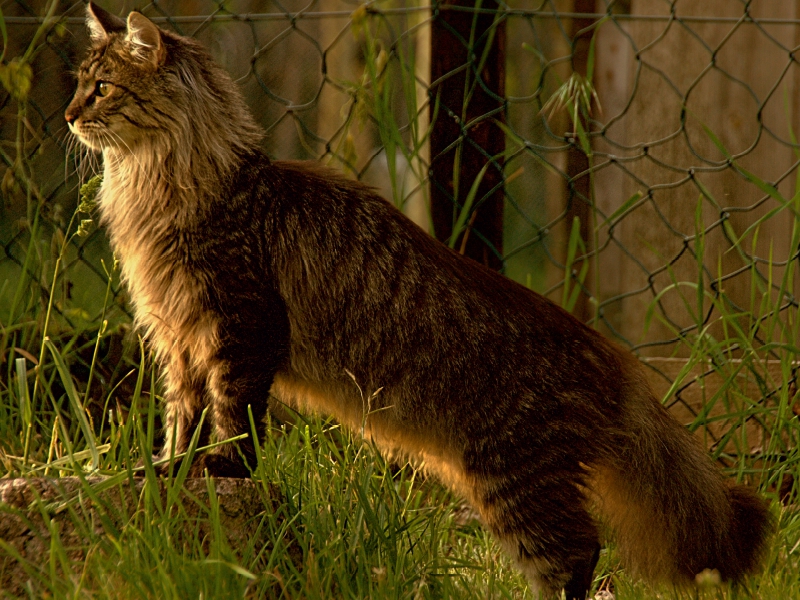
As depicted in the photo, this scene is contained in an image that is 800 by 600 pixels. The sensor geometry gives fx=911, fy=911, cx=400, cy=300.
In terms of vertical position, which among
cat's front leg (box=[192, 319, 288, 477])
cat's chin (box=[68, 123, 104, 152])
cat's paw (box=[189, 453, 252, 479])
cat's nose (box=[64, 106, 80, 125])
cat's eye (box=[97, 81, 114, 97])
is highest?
cat's eye (box=[97, 81, 114, 97])

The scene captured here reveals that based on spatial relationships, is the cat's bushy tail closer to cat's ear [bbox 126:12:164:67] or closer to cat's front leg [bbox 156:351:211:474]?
cat's front leg [bbox 156:351:211:474]

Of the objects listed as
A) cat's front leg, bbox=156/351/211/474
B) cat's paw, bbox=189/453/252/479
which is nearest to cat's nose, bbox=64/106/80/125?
cat's front leg, bbox=156/351/211/474

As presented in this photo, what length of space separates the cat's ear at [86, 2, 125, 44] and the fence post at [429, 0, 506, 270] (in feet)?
3.13

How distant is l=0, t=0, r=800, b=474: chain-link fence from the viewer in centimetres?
286

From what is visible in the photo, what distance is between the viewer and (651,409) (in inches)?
91.9

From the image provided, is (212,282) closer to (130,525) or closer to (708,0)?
(130,525)

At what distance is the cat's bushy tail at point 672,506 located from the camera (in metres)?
2.21

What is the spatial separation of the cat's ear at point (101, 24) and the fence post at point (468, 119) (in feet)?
3.13

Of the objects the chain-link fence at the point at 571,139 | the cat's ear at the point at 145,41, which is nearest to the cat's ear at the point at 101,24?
the cat's ear at the point at 145,41

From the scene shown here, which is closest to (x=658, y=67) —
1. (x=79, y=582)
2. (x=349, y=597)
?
(x=349, y=597)

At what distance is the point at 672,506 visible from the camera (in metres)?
2.25

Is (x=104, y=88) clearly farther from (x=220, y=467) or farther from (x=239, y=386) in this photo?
(x=220, y=467)

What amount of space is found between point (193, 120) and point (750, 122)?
235 cm

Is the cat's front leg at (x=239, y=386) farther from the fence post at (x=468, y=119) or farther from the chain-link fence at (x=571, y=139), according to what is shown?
the fence post at (x=468, y=119)
